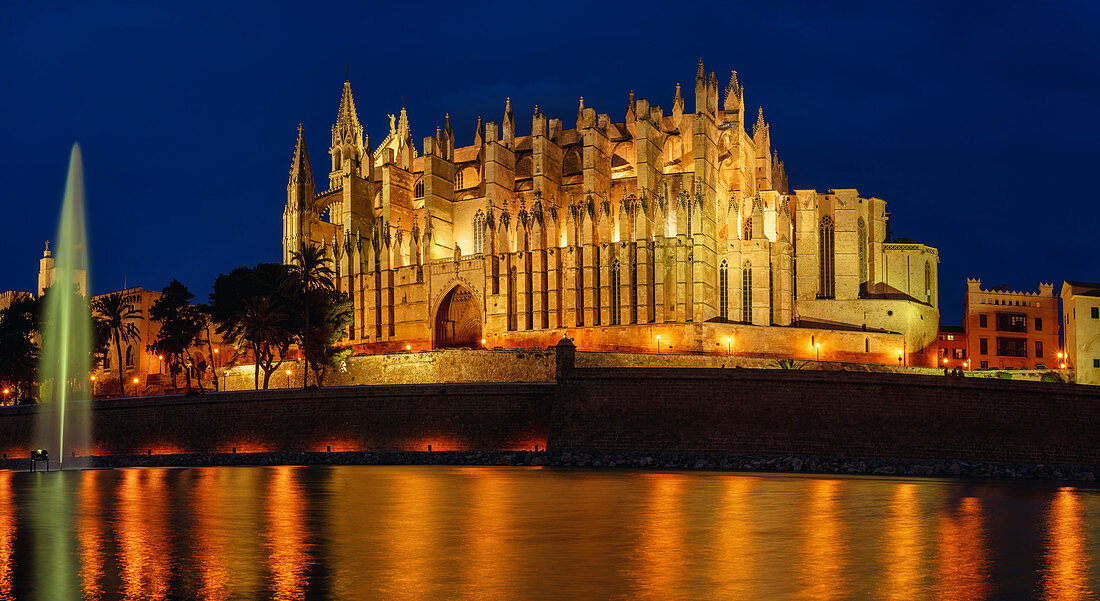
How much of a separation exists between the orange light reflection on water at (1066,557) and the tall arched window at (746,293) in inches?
1591

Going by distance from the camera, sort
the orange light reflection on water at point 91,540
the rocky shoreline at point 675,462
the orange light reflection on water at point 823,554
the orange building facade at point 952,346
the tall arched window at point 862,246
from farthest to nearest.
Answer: the orange building facade at point 952,346
the tall arched window at point 862,246
the rocky shoreline at point 675,462
the orange light reflection on water at point 91,540
the orange light reflection on water at point 823,554

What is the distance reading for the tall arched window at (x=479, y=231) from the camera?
74938 millimetres

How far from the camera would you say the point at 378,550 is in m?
16.0

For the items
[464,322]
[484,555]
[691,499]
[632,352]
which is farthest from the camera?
[464,322]

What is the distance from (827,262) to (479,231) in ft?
79.3

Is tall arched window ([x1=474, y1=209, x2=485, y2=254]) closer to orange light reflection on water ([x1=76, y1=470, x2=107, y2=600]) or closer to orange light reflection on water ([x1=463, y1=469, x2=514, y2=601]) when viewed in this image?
orange light reflection on water ([x1=463, y1=469, x2=514, y2=601])

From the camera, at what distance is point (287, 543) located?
1680 cm

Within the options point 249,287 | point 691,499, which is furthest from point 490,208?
point 691,499

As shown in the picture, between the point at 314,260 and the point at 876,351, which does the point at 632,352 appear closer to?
the point at 876,351

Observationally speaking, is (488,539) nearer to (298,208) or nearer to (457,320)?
(457,320)

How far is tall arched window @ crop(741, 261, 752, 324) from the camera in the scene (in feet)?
212

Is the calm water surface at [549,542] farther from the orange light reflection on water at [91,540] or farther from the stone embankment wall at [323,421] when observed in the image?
the stone embankment wall at [323,421]

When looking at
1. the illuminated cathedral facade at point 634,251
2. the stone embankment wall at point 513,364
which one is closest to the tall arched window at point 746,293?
the illuminated cathedral facade at point 634,251

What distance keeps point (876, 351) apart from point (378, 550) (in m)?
53.2
